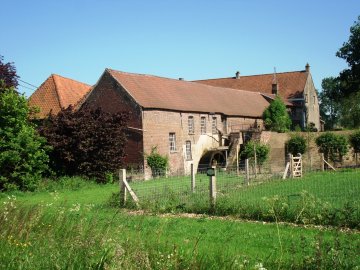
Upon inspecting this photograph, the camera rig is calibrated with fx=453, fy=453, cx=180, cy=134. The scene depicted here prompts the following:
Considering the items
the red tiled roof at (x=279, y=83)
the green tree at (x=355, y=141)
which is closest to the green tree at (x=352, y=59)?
the red tiled roof at (x=279, y=83)

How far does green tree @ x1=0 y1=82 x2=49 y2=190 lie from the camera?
22.8m

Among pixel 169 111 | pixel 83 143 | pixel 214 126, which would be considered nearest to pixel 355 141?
pixel 214 126

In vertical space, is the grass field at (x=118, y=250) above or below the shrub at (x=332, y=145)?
below

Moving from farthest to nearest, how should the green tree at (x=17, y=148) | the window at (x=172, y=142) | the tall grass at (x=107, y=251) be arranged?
the window at (x=172, y=142), the green tree at (x=17, y=148), the tall grass at (x=107, y=251)

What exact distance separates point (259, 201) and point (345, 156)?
2646 centimetres

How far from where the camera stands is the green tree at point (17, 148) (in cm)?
2276

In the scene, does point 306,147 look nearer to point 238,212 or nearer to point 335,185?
point 335,185

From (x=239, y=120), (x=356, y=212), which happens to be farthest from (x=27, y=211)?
(x=239, y=120)

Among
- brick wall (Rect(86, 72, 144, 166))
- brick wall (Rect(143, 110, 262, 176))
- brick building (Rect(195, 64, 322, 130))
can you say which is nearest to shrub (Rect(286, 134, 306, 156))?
brick wall (Rect(143, 110, 262, 176))

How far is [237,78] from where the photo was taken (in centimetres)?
6431

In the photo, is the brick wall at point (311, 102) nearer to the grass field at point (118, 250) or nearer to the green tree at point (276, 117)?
the green tree at point (276, 117)

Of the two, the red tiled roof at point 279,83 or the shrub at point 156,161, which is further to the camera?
the red tiled roof at point 279,83

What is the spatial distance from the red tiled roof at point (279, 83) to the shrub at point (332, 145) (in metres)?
22.3

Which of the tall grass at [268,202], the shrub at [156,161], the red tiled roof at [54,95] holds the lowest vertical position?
the tall grass at [268,202]
